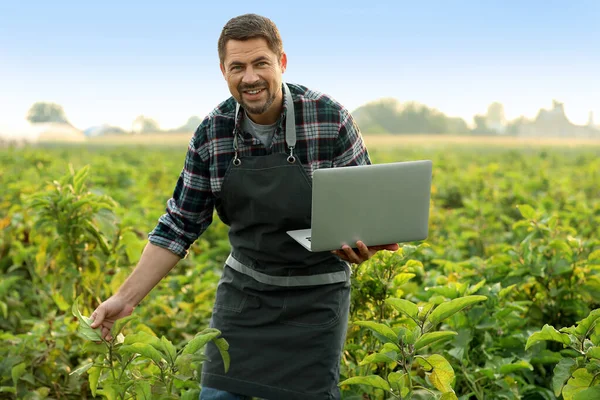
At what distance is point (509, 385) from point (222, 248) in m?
2.82

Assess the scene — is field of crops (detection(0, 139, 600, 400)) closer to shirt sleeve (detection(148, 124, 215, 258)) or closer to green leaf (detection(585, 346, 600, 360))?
green leaf (detection(585, 346, 600, 360))

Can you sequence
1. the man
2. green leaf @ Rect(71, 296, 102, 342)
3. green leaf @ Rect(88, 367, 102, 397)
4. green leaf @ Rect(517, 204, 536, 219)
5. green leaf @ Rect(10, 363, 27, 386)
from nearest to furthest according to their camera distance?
green leaf @ Rect(71, 296, 102, 342), green leaf @ Rect(88, 367, 102, 397), the man, green leaf @ Rect(10, 363, 27, 386), green leaf @ Rect(517, 204, 536, 219)

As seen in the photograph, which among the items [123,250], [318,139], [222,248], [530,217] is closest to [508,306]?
[530,217]

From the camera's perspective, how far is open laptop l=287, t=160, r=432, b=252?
1971mm

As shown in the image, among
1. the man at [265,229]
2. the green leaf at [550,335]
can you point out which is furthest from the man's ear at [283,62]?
the green leaf at [550,335]

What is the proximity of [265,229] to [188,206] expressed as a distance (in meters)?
0.32

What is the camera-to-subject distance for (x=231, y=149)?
92.9 inches

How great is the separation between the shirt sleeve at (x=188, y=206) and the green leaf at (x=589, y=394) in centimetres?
135

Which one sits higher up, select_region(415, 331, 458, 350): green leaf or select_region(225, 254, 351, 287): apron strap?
select_region(225, 254, 351, 287): apron strap

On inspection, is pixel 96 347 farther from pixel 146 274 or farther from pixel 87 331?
pixel 146 274

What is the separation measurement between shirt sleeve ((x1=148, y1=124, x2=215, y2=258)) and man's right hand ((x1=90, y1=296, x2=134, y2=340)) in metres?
0.26

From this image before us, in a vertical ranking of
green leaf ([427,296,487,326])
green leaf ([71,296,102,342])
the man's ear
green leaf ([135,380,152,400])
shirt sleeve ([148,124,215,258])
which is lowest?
green leaf ([135,380,152,400])

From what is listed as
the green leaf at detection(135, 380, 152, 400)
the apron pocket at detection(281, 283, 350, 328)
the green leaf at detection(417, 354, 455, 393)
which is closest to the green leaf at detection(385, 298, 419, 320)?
the green leaf at detection(417, 354, 455, 393)

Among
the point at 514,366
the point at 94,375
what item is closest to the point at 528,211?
the point at 514,366
